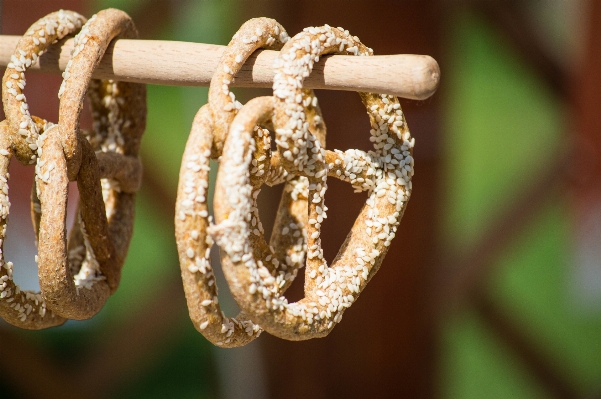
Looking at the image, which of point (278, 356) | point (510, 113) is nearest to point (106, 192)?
point (278, 356)

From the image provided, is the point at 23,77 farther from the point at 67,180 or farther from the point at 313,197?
the point at 313,197

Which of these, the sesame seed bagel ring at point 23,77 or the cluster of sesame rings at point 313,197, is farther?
the sesame seed bagel ring at point 23,77

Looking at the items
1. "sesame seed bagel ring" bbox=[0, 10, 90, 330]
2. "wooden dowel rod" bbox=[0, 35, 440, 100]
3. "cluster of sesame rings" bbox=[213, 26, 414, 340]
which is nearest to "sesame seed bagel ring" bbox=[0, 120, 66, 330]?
"sesame seed bagel ring" bbox=[0, 10, 90, 330]

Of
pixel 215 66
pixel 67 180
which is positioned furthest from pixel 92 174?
pixel 215 66

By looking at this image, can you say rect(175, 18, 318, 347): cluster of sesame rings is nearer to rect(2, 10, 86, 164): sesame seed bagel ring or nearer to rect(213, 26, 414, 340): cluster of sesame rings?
rect(213, 26, 414, 340): cluster of sesame rings

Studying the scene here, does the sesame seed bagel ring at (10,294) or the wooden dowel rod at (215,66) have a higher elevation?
the wooden dowel rod at (215,66)

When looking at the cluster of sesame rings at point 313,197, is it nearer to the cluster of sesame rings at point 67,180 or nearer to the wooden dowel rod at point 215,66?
the wooden dowel rod at point 215,66

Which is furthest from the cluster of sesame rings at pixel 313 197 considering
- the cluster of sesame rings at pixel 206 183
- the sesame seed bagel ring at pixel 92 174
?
the sesame seed bagel ring at pixel 92 174
